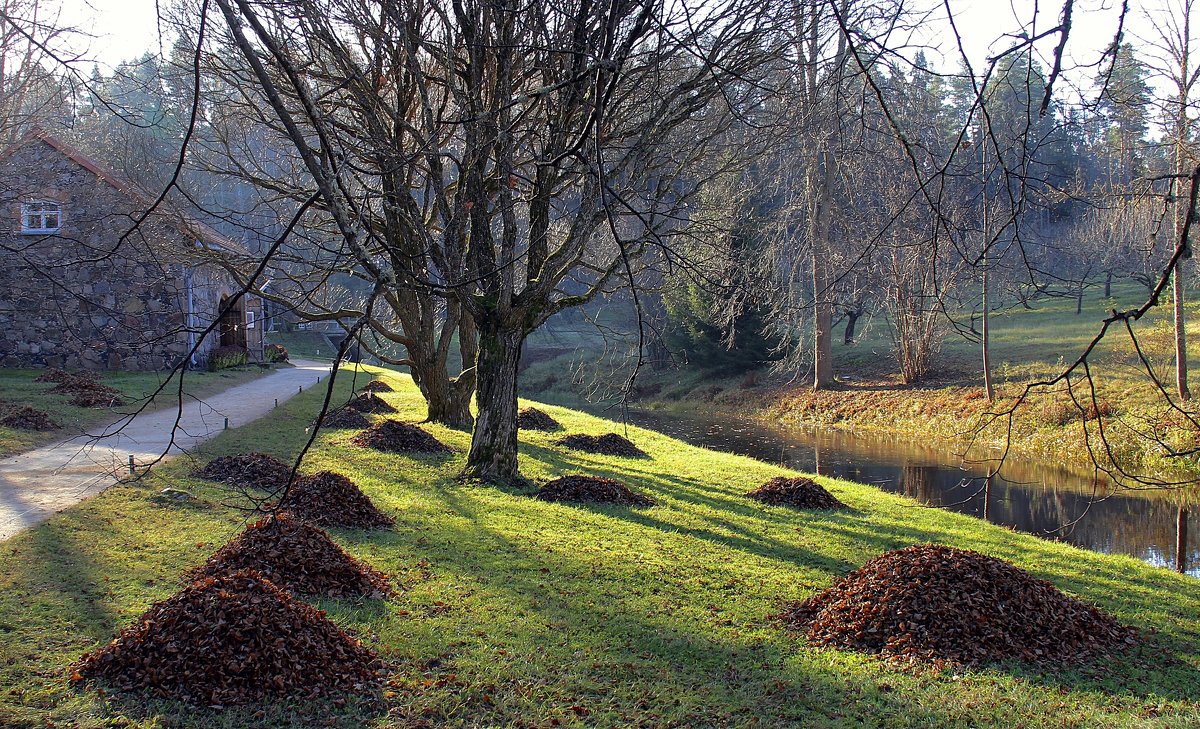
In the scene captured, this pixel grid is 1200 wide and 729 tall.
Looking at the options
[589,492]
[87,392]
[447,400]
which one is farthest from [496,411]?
[87,392]

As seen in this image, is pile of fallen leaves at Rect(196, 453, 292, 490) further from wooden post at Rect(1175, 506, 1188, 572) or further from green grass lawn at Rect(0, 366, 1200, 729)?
wooden post at Rect(1175, 506, 1188, 572)

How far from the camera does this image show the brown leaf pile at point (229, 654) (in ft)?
14.4

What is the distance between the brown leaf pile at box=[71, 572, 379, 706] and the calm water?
4.81 metres

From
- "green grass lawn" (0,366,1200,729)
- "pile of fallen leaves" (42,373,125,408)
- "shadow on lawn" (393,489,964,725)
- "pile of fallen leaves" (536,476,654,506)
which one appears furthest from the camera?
"pile of fallen leaves" (42,373,125,408)

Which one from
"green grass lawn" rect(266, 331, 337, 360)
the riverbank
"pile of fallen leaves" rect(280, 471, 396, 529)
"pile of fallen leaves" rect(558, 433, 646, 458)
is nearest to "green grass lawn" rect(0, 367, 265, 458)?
"pile of fallen leaves" rect(280, 471, 396, 529)

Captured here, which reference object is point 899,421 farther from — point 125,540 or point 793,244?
point 125,540

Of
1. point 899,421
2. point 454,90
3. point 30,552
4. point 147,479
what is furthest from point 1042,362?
point 30,552

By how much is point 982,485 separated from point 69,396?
1563 centimetres

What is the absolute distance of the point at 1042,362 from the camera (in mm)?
25828

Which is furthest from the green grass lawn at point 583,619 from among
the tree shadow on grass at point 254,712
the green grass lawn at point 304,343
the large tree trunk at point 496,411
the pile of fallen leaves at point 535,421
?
Result: the green grass lawn at point 304,343

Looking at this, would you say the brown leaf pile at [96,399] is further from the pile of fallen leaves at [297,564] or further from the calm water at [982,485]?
the calm water at [982,485]

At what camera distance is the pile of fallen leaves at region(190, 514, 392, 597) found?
6.05 metres

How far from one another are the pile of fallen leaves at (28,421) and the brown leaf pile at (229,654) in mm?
9203

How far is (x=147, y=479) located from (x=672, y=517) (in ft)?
19.8
